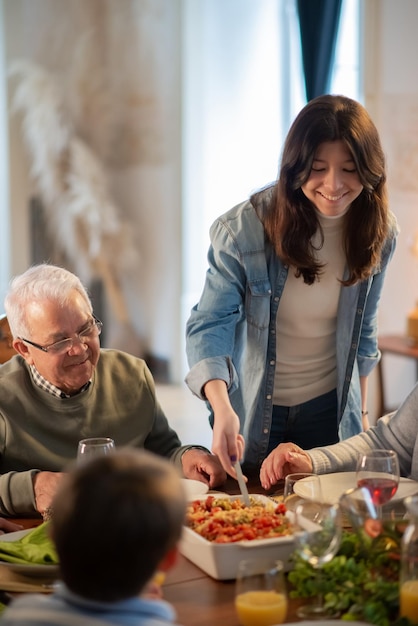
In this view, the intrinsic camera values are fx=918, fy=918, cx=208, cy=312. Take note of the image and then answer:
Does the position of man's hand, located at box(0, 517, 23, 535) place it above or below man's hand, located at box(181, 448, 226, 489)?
above

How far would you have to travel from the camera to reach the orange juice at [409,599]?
1336 millimetres

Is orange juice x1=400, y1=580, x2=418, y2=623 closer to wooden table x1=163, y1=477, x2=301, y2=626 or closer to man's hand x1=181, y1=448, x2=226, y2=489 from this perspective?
wooden table x1=163, y1=477, x2=301, y2=626

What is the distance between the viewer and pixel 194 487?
1988 mm

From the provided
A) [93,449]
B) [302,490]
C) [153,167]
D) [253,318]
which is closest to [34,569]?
[93,449]

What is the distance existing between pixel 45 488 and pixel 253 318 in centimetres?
75

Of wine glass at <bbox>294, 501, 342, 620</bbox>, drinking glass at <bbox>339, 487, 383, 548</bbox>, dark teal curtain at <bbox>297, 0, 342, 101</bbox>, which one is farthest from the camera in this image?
dark teal curtain at <bbox>297, 0, 342, 101</bbox>

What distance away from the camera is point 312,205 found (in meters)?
2.36

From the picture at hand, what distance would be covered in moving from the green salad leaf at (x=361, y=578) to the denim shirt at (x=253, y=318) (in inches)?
31.8

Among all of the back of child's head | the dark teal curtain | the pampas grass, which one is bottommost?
the pampas grass

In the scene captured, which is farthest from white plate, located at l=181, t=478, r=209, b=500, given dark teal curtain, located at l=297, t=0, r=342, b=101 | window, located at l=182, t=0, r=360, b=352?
window, located at l=182, t=0, r=360, b=352

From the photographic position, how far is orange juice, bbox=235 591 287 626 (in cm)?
131

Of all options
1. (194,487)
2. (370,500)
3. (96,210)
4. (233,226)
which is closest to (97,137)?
(96,210)

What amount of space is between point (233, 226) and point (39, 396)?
66 centimetres

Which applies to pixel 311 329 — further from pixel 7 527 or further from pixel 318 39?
pixel 318 39
